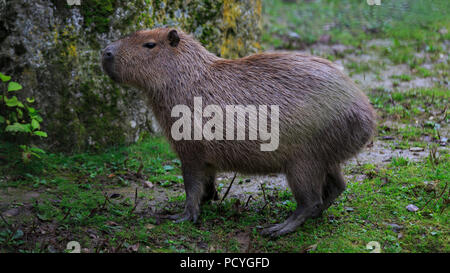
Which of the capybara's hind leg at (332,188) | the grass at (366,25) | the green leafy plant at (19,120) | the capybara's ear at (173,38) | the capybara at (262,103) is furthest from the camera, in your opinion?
the grass at (366,25)

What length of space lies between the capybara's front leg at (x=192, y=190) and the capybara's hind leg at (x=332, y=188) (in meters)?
1.12

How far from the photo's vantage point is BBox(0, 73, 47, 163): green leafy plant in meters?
4.85

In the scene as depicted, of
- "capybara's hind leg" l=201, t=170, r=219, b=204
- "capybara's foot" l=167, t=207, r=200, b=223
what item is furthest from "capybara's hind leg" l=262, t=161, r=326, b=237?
"capybara's hind leg" l=201, t=170, r=219, b=204

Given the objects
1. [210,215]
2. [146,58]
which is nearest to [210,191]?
[210,215]

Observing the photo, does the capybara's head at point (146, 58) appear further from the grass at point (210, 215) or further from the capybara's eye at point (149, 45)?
the grass at point (210, 215)

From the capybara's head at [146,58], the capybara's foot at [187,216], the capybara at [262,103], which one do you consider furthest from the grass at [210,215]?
the capybara's head at [146,58]

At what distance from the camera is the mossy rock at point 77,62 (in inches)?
205

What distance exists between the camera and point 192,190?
177 inches

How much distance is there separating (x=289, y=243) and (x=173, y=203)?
1328 millimetres

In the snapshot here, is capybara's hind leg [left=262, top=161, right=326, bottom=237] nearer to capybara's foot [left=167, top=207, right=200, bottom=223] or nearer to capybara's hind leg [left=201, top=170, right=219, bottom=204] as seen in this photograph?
capybara's foot [left=167, top=207, right=200, bottom=223]

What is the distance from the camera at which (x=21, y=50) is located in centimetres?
520

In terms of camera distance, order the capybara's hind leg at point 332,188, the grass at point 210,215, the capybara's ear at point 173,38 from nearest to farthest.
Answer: the grass at point 210,215
the capybara's ear at point 173,38
the capybara's hind leg at point 332,188

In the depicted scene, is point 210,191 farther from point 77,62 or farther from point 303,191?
point 77,62

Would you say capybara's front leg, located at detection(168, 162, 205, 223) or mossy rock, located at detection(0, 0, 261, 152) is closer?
capybara's front leg, located at detection(168, 162, 205, 223)
